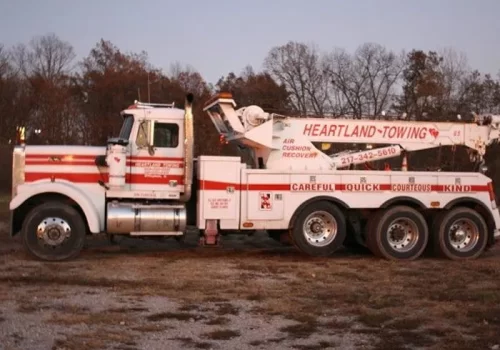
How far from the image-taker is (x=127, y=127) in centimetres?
1506

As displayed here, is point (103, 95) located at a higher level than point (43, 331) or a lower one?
higher

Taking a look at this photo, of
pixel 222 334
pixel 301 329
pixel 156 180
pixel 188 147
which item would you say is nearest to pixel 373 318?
pixel 301 329

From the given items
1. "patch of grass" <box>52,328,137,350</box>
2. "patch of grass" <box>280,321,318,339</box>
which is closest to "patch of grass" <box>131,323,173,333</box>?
"patch of grass" <box>52,328,137,350</box>

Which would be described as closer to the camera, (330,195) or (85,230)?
(85,230)

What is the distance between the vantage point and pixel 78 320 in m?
9.02

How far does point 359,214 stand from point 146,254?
4.71 m

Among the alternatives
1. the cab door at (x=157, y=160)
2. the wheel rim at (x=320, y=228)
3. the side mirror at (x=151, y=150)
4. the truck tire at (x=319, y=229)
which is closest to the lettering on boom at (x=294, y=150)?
the truck tire at (x=319, y=229)

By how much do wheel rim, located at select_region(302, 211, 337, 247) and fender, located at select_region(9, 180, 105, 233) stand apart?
4.33 m

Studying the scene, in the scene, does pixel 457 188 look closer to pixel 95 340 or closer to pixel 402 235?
pixel 402 235

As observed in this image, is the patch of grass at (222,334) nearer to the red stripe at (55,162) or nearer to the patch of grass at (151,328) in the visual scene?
the patch of grass at (151,328)

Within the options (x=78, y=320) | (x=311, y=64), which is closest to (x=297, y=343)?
(x=78, y=320)

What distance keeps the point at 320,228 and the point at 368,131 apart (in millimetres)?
2560

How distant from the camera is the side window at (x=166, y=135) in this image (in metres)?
15.0

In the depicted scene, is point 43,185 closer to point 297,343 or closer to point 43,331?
point 43,331
